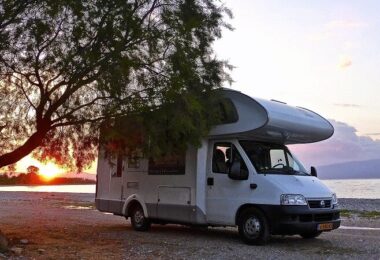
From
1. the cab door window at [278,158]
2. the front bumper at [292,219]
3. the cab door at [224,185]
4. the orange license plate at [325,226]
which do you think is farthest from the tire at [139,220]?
the orange license plate at [325,226]

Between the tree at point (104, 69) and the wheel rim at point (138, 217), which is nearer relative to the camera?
the tree at point (104, 69)

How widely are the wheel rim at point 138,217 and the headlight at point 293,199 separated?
4.56 m

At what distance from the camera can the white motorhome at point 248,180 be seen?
11.6 m

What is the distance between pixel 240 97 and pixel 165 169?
2.93 m

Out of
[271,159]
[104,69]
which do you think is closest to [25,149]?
[104,69]

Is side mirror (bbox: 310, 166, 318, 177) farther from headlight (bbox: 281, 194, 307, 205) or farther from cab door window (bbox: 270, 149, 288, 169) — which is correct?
headlight (bbox: 281, 194, 307, 205)

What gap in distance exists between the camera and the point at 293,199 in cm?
1145

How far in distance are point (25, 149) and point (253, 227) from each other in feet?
16.8

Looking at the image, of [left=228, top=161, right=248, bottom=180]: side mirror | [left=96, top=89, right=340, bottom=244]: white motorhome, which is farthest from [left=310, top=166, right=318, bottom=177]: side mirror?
[left=228, top=161, right=248, bottom=180]: side mirror

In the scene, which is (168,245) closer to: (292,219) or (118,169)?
(292,219)

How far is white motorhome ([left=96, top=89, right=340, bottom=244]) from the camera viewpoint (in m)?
11.6

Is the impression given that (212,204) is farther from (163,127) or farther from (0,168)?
(0,168)

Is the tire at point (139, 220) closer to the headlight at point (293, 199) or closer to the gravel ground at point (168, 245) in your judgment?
the gravel ground at point (168, 245)

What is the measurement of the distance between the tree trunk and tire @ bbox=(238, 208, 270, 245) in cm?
464
